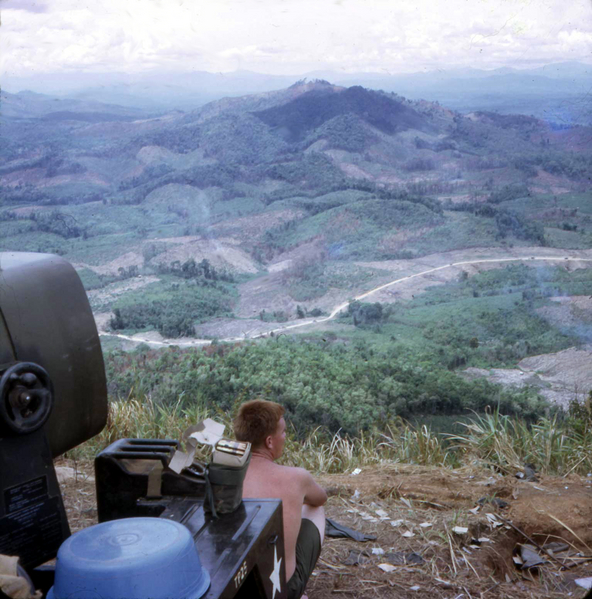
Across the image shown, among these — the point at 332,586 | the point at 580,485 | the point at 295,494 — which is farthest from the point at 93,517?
the point at 580,485

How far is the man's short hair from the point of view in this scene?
3121 mm

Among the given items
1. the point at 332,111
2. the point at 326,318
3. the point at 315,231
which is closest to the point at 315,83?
the point at 332,111

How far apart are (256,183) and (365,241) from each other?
221 cm

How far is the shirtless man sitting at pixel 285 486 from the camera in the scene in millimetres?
2922

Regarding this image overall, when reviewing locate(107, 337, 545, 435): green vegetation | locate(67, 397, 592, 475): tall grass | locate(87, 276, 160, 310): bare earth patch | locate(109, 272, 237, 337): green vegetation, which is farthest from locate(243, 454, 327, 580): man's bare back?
locate(87, 276, 160, 310): bare earth patch

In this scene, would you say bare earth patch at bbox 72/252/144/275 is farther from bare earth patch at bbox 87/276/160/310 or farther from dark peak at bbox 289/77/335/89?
dark peak at bbox 289/77/335/89

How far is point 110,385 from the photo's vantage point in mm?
8398

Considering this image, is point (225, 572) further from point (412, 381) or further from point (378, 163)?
point (378, 163)

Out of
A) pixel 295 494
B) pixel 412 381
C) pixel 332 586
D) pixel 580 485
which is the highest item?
pixel 295 494

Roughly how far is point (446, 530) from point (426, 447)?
2.07 m

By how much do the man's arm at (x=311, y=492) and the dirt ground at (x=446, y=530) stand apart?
579 millimetres

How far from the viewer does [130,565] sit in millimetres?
1609

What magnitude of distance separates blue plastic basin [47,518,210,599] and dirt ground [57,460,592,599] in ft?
6.22

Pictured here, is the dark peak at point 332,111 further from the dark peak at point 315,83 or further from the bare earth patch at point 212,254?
the bare earth patch at point 212,254
